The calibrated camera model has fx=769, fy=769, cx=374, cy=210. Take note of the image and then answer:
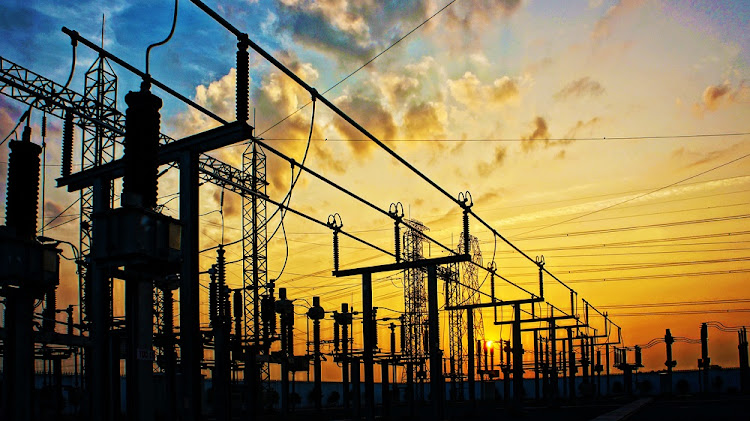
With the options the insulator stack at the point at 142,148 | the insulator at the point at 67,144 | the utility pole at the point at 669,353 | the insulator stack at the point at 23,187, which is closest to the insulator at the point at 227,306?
the insulator at the point at 67,144

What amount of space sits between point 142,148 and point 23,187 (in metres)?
3.99

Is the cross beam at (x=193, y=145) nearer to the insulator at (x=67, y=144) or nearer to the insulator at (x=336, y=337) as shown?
the insulator at (x=67, y=144)

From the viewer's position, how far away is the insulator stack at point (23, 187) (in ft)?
42.1

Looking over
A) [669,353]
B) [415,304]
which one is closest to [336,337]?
[415,304]

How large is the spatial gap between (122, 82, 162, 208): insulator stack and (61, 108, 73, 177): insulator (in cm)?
1710

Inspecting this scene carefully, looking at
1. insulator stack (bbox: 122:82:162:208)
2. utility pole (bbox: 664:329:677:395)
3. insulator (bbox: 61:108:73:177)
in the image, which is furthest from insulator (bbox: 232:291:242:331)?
utility pole (bbox: 664:329:677:395)

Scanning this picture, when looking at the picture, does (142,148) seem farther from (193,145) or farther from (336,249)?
(336,249)

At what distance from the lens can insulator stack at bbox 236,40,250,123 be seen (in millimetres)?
12242

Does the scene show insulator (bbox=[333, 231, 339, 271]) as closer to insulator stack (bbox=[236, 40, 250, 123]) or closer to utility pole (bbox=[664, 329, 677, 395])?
insulator stack (bbox=[236, 40, 250, 123])

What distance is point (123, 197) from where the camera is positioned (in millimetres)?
9719

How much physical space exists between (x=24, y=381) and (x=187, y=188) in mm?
4117

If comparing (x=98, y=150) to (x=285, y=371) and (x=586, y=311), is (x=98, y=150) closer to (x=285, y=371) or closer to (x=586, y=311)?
(x=285, y=371)

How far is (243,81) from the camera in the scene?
1250 centimetres

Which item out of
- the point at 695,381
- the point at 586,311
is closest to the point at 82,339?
the point at 586,311
